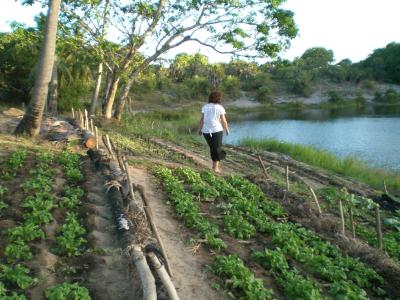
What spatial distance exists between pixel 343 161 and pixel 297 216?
37.3ft

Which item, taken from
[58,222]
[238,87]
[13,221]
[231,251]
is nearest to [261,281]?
[231,251]

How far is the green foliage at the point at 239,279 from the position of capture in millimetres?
4961

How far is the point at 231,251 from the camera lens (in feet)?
20.7

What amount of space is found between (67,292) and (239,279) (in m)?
→ 2.00

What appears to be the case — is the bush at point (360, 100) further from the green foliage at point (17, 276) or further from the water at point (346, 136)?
the green foliage at point (17, 276)

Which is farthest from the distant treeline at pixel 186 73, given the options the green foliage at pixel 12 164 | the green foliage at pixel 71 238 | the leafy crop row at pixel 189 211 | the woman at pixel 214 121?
the green foliage at pixel 71 238

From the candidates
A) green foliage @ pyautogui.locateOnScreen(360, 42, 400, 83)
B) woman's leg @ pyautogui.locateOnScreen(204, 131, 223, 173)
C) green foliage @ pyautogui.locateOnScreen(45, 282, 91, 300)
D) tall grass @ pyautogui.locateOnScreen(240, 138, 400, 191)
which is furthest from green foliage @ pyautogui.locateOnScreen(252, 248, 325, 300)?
green foliage @ pyautogui.locateOnScreen(360, 42, 400, 83)

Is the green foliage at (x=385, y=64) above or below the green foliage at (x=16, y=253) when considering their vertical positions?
above

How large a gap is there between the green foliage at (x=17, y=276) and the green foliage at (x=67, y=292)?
26cm

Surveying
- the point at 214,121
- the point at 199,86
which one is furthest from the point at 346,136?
the point at 199,86

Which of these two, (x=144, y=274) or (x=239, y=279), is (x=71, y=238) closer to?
(x=144, y=274)

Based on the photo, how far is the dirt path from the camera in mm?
5047

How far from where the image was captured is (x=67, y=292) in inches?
173

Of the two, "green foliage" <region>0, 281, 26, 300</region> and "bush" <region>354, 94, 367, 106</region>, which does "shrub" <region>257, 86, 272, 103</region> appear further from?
"green foliage" <region>0, 281, 26, 300</region>
